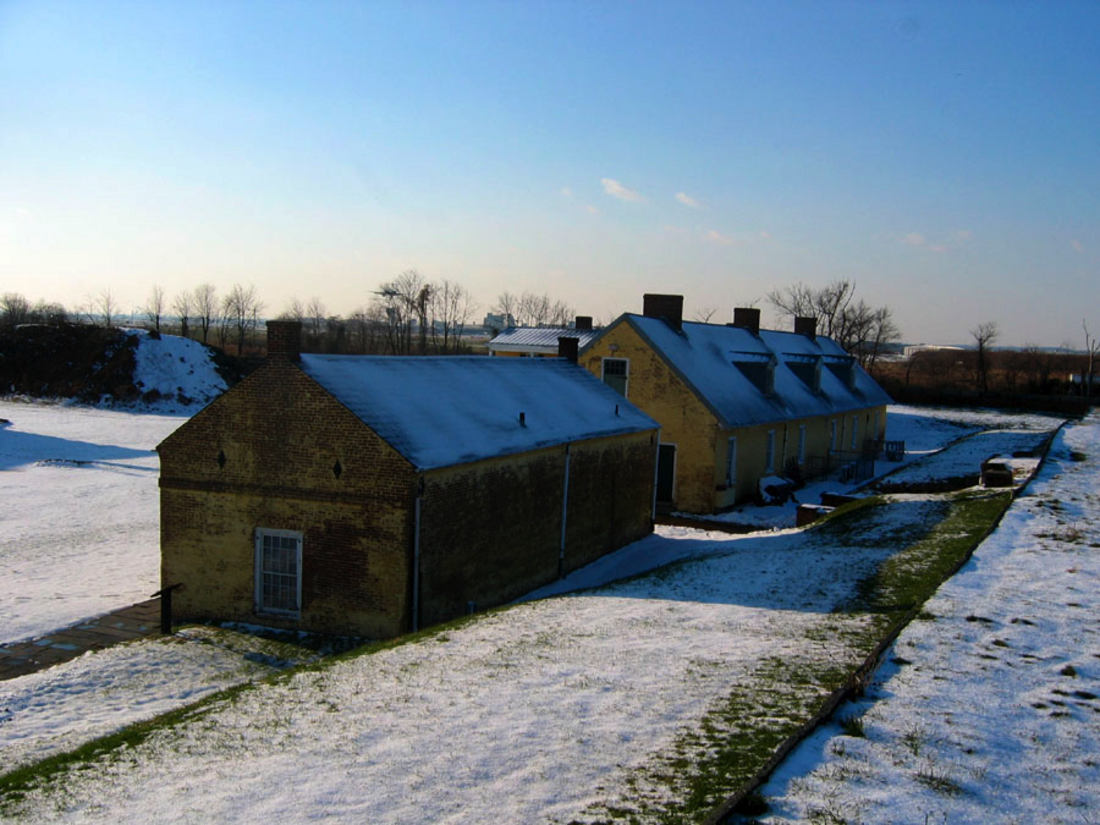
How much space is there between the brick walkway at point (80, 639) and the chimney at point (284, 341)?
5.12 metres

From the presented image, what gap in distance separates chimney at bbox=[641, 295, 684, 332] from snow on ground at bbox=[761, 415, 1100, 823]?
2032 centimetres

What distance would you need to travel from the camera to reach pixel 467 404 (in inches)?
692

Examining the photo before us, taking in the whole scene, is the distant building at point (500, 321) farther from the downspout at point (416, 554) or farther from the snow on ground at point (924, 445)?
the downspout at point (416, 554)

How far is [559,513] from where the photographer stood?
18.7 meters

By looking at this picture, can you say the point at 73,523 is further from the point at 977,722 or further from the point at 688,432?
the point at 977,722

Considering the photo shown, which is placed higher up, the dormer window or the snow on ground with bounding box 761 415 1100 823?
the dormer window

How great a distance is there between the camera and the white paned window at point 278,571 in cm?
1514

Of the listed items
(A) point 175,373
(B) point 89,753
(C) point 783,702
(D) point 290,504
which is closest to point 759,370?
(D) point 290,504

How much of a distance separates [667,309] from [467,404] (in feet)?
56.7

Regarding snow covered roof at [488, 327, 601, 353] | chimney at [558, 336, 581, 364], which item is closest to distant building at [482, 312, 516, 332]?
snow covered roof at [488, 327, 601, 353]

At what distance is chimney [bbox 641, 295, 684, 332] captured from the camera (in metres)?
33.2

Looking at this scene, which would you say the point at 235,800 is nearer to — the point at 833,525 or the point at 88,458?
the point at 833,525

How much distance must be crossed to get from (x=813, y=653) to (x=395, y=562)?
22.5 feet

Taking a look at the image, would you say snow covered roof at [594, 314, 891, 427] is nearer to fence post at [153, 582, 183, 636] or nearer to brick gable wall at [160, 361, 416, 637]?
brick gable wall at [160, 361, 416, 637]
